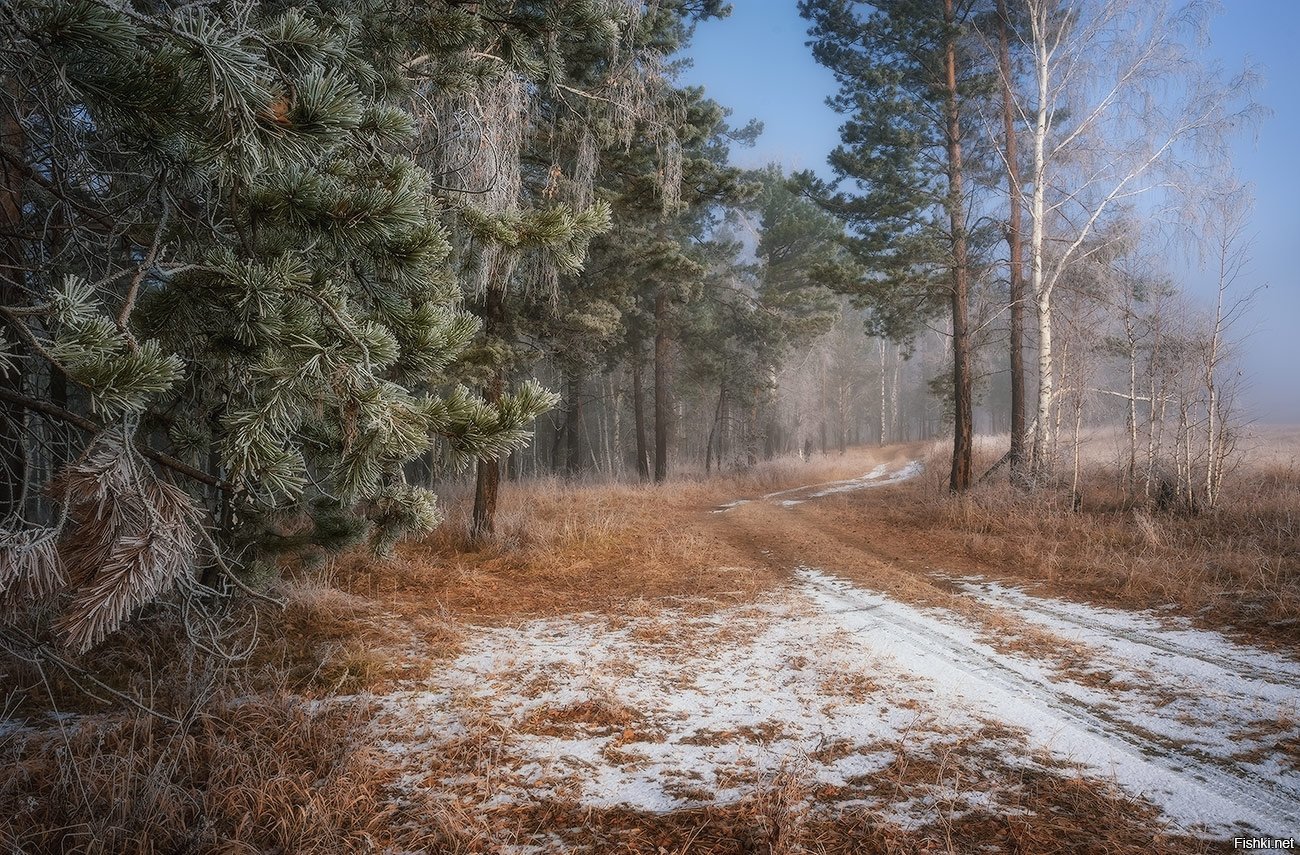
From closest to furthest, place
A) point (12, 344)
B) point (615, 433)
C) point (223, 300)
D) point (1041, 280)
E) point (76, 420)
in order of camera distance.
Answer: point (12, 344) → point (76, 420) → point (223, 300) → point (1041, 280) → point (615, 433)

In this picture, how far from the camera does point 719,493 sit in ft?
57.0

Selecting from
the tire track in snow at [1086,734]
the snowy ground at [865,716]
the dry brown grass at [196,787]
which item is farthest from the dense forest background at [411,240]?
the tire track in snow at [1086,734]

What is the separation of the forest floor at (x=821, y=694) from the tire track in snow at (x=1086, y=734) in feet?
0.05

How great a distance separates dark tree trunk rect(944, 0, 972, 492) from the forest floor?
4401 millimetres

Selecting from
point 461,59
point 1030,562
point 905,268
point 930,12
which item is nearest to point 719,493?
point 905,268

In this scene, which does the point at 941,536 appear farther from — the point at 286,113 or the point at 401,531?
the point at 286,113

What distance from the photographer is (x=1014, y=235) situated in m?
11.9

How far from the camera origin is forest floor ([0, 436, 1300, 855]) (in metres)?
2.57

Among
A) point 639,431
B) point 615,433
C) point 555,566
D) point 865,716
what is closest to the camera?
A: point 865,716

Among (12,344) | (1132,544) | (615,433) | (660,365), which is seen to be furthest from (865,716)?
(615,433)

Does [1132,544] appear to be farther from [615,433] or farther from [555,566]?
[615,433]

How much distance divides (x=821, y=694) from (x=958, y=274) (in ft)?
A: 35.1

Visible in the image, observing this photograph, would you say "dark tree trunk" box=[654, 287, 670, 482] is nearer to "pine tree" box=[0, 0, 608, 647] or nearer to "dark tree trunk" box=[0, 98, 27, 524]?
"dark tree trunk" box=[0, 98, 27, 524]
